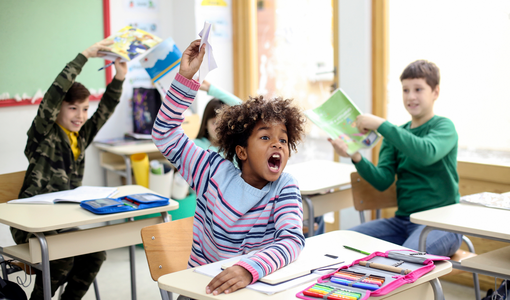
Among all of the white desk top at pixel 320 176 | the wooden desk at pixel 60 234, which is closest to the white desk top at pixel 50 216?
the wooden desk at pixel 60 234

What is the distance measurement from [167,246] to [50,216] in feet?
1.87

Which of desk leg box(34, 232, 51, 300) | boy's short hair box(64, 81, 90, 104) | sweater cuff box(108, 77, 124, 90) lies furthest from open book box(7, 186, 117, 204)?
sweater cuff box(108, 77, 124, 90)

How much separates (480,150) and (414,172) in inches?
26.5

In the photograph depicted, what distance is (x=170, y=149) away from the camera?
1506 mm

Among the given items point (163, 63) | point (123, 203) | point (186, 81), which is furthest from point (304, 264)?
point (163, 63)

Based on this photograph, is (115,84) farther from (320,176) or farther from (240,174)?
(240,174)

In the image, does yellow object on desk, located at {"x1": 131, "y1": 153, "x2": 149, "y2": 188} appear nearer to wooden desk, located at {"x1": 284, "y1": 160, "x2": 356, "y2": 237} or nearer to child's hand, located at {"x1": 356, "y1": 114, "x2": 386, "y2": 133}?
wooden desk, located at {"x1": 284, "y1": 160, "x2": 356, "y2": 237}

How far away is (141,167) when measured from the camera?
349 cm

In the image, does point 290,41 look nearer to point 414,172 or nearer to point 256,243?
point 414,172

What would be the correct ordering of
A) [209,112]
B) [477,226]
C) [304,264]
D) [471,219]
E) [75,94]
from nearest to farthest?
[304,264] → [477,226] → [471,219] → [75,94] → [209,112]

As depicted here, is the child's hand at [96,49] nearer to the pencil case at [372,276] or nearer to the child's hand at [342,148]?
the child's hand at [342,148]

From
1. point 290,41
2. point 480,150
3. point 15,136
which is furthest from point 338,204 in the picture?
point 15,136

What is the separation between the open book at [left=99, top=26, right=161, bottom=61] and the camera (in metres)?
2.44

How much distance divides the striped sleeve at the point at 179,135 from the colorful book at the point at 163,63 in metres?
0.82
